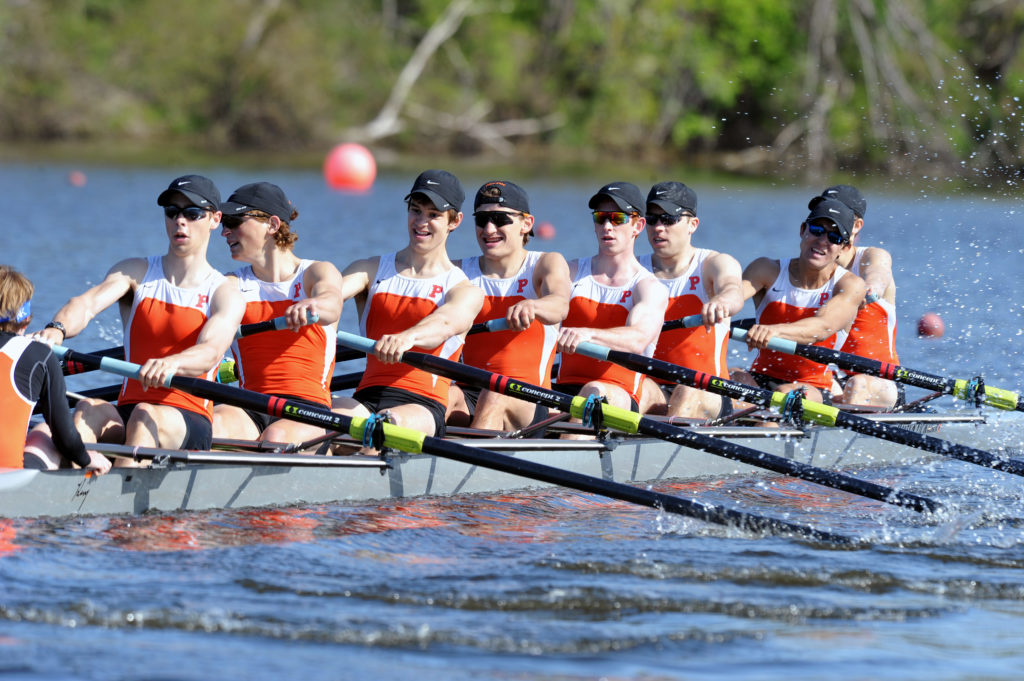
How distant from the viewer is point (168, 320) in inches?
256

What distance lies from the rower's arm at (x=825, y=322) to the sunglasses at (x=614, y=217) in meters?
1.13

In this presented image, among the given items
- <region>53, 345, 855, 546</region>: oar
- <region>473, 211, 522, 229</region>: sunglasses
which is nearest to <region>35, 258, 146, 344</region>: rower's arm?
<region>53, 345, 855, 546</region>: oar

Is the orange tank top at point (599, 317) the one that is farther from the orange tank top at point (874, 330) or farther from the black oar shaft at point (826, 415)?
the orange tank top at point (874, 330)

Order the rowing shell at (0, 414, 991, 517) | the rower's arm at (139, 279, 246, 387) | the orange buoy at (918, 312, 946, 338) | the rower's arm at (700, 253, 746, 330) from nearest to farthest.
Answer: the rowing shell at (0, 414, 991, 517) < the rower's arm at (139, 279, 246, 387) < the rower's arm at (700, 253, 746, 330) < the orange buoy at (918, 312, 946, 338)

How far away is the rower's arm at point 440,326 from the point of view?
270 inches

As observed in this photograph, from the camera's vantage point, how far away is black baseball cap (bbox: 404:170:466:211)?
7.14 metres

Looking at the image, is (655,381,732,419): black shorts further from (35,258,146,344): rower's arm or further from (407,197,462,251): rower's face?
(35,258,146,344): rower's arm

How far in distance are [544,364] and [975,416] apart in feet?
10.0

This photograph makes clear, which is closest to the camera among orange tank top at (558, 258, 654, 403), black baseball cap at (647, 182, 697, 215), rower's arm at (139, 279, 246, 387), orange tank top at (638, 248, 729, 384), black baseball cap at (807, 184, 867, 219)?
rower's arm at (139, 279, 246, 387)

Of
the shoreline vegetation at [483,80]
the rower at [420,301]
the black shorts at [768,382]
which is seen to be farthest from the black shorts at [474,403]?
the shoreline vegetation at [483,80]

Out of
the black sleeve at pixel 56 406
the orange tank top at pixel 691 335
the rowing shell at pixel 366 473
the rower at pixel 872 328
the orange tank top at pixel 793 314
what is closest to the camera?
the black sleeve at pixel 56 406

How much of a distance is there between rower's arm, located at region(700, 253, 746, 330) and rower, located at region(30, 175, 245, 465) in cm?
264

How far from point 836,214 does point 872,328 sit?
101cm

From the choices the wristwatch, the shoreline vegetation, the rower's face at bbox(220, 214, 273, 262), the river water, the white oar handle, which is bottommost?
the river water
